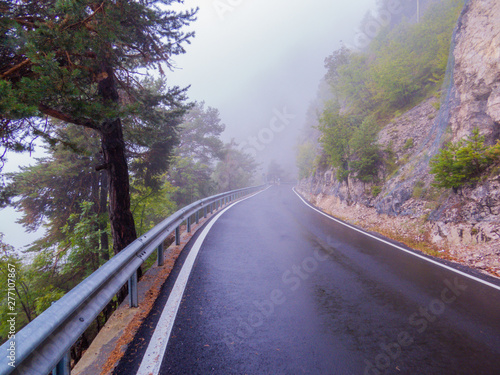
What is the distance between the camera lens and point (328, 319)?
319cm

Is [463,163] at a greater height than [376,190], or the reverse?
[463,163]

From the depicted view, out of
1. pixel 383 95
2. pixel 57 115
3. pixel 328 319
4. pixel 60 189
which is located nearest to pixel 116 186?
pixel 57 115

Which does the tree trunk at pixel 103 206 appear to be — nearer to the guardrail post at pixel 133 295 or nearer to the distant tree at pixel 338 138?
the guardrail post at pixel 133 295

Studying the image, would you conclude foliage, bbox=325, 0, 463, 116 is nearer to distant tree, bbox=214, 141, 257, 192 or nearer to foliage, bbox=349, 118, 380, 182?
foliage, bbox=349, 118, 380, 182

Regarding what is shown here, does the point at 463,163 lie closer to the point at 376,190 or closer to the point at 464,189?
the point at 464,189

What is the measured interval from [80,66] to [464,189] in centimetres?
1028

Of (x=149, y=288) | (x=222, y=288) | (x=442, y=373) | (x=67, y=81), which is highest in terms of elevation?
(x=67, y=81)

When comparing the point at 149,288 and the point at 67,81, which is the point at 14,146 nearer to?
the point at 67,81

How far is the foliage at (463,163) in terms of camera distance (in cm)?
655

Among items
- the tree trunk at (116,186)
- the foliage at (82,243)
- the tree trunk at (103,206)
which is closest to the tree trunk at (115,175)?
the tree trunk at (116,186)

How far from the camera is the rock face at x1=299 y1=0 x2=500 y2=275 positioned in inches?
250

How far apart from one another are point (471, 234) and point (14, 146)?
993cm

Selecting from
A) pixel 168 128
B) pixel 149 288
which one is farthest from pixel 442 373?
pixel 168 128

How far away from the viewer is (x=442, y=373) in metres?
2.30
